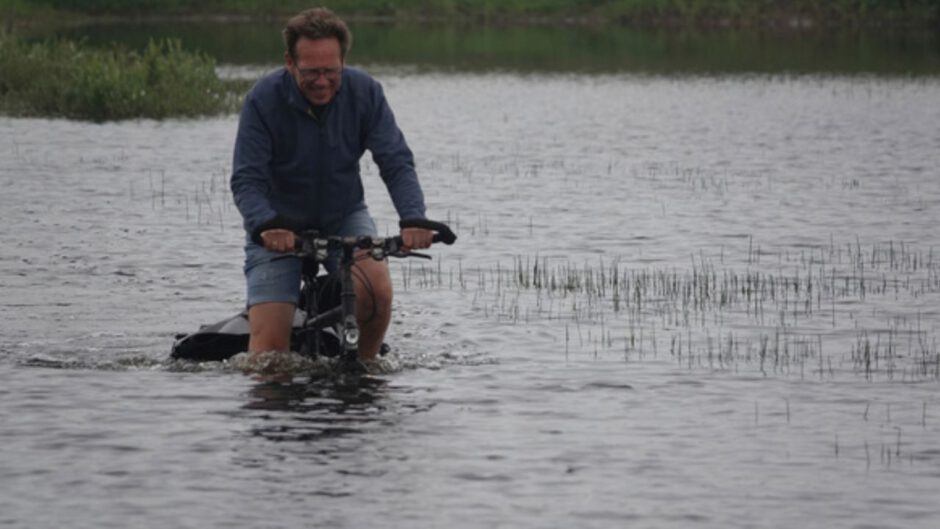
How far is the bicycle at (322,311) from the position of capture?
1182 cm

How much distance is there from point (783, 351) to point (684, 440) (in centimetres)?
336

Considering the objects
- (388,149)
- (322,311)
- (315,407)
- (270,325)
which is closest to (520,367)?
(322,311)

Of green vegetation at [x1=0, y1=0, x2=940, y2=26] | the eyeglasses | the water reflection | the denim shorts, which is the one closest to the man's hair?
the eyeglasses

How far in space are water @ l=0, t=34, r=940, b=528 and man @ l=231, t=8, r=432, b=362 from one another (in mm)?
763

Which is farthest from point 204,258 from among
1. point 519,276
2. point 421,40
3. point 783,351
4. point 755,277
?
point 421,40

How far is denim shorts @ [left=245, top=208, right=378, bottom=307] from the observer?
41.1 feet

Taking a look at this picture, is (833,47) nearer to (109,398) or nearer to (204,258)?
(204,258)

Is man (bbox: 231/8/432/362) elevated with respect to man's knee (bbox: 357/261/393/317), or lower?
elevated

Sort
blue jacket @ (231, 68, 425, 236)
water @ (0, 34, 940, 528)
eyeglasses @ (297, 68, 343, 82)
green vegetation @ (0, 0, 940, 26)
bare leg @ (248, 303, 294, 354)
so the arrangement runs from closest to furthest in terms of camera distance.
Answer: water @ (0, 34, 940, 528) < eyeglasses @ (297, 68, 343, 82) < blue jacket @ (231, 68, 425, 236) < bare leg @ (248, 303, 294, 354) < green vegetation @ (0, 0, 940, 26)

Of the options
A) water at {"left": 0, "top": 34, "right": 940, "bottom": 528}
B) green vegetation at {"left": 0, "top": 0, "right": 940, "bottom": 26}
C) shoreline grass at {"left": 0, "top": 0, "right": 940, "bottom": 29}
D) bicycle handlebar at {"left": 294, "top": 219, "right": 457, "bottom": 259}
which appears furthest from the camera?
green vegetation at {"left": 0, "top": 0, "right": 940, "bottom": 26}

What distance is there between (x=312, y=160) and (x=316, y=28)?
92 cm

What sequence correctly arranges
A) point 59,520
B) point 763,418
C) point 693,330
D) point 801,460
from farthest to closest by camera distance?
point 693,330 → point 763,418 → point 801,460 → point 59,520

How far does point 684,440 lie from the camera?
11914 mm

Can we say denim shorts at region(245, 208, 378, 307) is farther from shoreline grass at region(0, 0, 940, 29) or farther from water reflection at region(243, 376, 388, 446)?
shoreline grass at region(0, 0, 940, 29)
